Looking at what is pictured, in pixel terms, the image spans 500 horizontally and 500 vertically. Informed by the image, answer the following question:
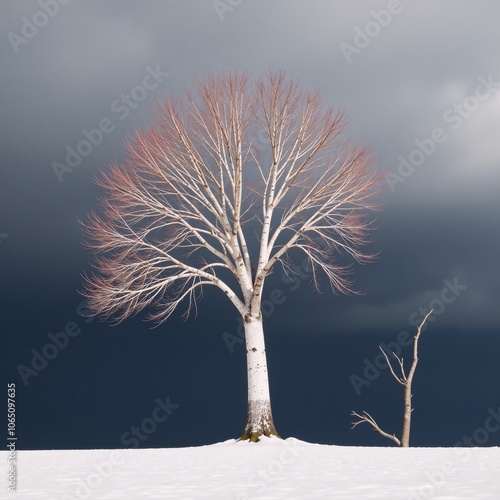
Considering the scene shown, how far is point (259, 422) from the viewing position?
17359mm

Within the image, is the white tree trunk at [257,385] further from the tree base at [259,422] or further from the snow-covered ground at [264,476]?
the snow-covered ground at [264,476]

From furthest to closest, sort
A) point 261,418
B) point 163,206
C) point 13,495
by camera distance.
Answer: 1. point 163,206
2. point 261,418
3. point 13,495

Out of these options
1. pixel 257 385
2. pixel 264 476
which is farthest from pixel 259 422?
pixel 264 476

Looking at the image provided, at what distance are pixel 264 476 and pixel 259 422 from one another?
28.0 ft

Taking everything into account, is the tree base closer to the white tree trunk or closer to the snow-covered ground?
the white tree trunk

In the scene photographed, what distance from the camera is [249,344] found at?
1761 centimetres

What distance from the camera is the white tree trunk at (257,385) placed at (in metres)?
17.4

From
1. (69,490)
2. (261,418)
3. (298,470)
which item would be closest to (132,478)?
(69,490)

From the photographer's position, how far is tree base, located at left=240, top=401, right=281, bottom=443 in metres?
17.3

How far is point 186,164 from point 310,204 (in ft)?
12.7

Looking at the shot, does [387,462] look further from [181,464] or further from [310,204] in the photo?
[310,204]

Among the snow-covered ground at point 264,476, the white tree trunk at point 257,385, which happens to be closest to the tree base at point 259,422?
the white tree trunk at point 257,385

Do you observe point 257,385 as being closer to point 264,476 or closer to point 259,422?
point 259,422

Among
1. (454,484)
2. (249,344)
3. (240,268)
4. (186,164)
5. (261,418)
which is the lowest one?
(454,484)
